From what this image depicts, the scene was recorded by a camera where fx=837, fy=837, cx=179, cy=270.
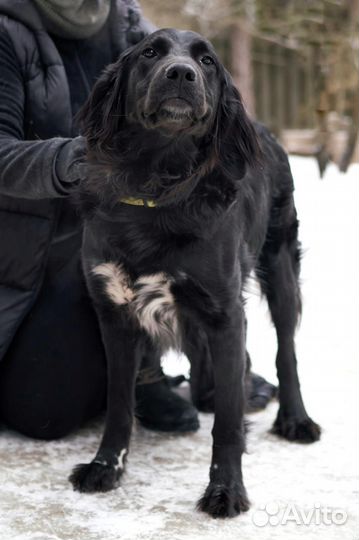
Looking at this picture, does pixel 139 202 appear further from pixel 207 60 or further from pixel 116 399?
pixel 116 399

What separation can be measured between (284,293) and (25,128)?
111cm

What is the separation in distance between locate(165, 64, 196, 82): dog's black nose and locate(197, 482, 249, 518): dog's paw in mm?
1136

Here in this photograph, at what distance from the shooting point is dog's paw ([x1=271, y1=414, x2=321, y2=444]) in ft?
9.57

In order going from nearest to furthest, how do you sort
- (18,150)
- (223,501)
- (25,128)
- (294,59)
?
(223,501) < (18,150) < (25,128) < (294,59)

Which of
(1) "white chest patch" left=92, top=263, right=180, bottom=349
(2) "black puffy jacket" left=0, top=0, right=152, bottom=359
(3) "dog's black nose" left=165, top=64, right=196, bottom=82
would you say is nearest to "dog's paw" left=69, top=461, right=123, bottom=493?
(1) "white chest patch" left=92, top=263, right=180, bottom=349

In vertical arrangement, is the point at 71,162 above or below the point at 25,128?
above

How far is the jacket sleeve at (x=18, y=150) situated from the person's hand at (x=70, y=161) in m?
0.01

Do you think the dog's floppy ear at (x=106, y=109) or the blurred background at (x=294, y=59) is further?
the blurred background at (x=294, y=59)

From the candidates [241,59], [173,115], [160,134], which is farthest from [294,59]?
[173,115]

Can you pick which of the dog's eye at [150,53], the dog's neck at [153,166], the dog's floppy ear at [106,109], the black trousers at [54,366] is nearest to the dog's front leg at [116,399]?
the black trousers at [54,366]

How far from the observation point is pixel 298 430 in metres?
2.93

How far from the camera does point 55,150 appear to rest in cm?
244

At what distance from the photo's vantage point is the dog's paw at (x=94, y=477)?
2.48 metres

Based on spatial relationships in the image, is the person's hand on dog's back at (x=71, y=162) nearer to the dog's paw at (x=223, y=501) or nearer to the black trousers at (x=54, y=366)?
the black trousers at (x=54, y=366)
